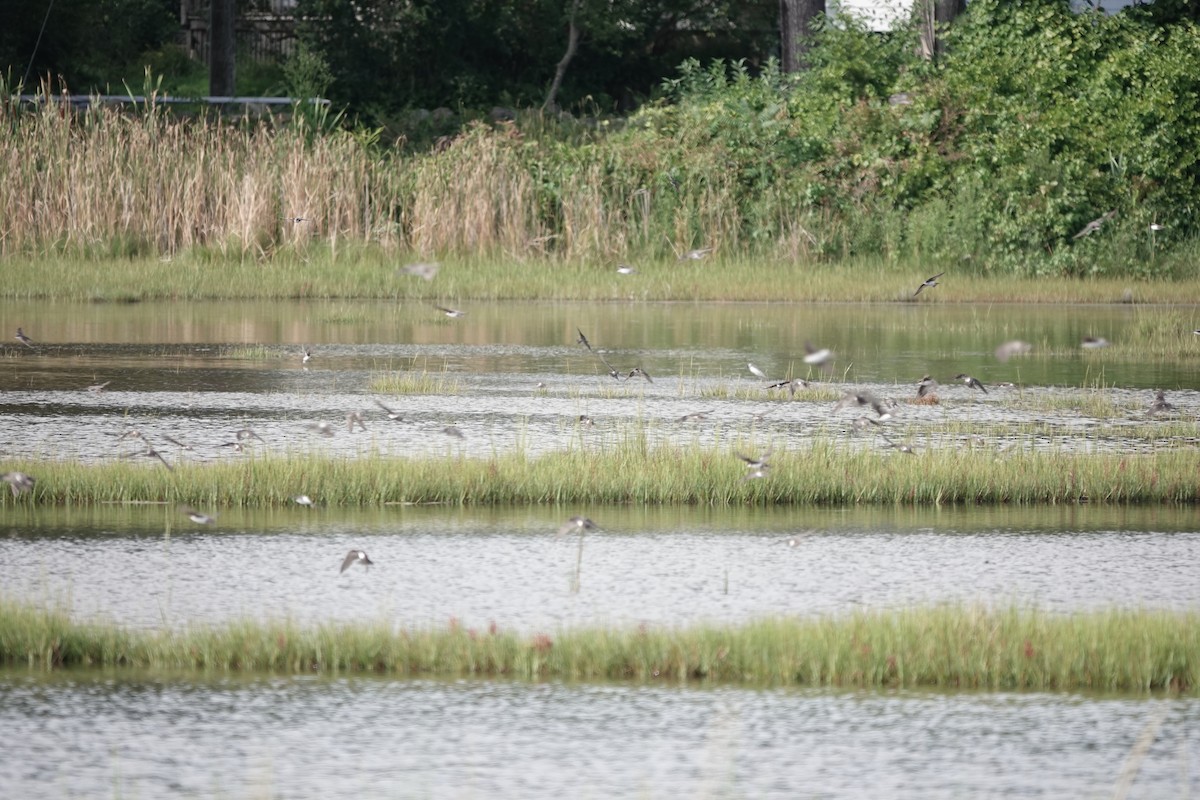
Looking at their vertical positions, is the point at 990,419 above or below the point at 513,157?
below

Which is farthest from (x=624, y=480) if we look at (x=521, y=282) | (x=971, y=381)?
(x=521, y=282)

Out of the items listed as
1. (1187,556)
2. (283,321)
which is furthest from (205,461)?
(283,321)

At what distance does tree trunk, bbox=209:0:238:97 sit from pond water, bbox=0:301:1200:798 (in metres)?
20.7

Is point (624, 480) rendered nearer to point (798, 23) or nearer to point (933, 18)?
point (933, 18)

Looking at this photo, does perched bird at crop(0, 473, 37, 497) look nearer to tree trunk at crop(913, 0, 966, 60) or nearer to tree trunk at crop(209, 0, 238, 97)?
tree trunk at crop(913, 0, 966, 60)

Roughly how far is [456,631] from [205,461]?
4346 mm

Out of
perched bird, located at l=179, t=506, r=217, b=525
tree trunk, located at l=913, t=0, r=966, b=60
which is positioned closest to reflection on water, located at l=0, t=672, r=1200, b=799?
perched bird, located at l=179, t=506, r=217, b=525

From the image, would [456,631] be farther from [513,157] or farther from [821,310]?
[513,157]

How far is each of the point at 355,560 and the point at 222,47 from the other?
3016cm

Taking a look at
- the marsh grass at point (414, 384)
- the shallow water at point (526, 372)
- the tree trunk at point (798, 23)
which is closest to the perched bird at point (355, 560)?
the shallow water at point (526, 372)

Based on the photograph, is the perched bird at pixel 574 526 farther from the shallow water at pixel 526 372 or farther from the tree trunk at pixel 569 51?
the tree trunk at pixel 569 51

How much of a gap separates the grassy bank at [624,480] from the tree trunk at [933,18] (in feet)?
58.6

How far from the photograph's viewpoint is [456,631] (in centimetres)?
707

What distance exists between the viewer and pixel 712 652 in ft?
22.7
